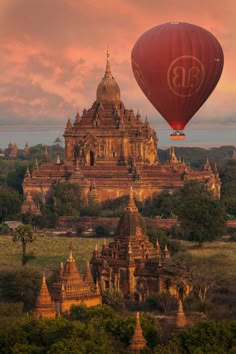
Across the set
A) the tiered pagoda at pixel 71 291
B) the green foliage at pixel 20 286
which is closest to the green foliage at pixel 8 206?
the green foliage at pixel 20 286

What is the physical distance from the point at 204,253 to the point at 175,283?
1652 centimetres

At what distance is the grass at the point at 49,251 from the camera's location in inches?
2847

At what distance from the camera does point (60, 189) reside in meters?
97.9

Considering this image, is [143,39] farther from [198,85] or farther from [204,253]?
[204,253]

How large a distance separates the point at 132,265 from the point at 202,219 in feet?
66.2

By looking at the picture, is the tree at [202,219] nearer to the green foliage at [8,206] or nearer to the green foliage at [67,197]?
the green foliage at [67,197]

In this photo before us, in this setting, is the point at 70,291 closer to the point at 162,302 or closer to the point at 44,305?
the point at 44,305

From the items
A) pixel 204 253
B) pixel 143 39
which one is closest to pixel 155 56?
pixel 143 39

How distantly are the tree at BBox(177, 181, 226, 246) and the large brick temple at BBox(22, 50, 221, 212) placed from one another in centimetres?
1719

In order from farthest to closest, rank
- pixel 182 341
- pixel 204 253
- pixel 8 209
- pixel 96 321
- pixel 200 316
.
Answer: pixel 8 209 → pixel 204 253 → pixel 200 316 → pixel 96 321 → pixel 182 341

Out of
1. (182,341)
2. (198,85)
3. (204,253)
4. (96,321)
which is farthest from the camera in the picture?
(204,253)

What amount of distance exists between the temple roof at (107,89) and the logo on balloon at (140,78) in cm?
4766

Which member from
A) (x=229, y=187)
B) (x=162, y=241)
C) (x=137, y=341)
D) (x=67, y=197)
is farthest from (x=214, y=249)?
(x=137, y=341)

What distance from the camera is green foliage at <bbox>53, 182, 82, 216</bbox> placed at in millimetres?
95875
